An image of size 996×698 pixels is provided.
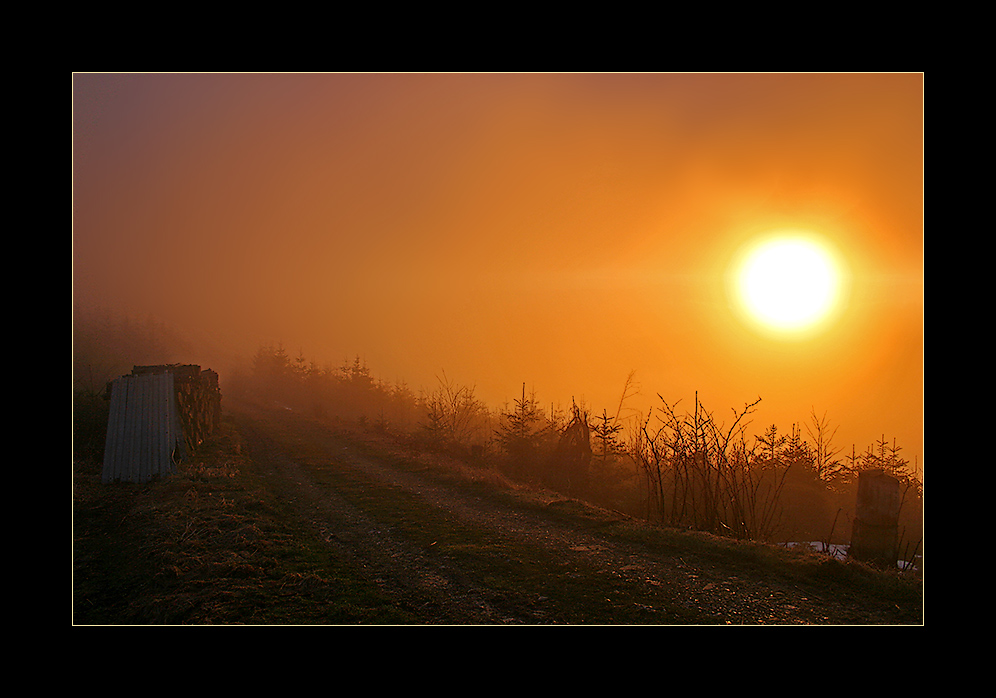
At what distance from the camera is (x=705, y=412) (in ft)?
26.0

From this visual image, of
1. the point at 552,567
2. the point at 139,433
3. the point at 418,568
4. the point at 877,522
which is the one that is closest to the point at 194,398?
the point at 139,433

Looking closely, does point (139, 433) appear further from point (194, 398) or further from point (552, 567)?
point (552, 567)

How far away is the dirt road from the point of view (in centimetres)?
504

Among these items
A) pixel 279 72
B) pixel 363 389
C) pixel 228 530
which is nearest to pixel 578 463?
pixel 228 530

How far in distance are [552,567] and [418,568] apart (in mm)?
1480

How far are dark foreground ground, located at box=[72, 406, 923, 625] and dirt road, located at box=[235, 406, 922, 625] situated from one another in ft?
0.06

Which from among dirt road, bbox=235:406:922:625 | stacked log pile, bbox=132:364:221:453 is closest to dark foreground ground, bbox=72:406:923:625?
dirt road, bbox=235:406:922:625

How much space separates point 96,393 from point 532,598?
30.0ft

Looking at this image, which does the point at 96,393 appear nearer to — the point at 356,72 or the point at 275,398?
the point at 356,72

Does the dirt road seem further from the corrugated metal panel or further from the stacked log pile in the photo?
the stacked log pile

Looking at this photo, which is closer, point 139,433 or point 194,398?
point 139,433

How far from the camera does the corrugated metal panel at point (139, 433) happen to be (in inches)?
303

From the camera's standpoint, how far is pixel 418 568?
5.65 metres

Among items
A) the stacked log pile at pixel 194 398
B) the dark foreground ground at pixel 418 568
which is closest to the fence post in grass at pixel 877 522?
the dark foreground ground at pixel 418 568
